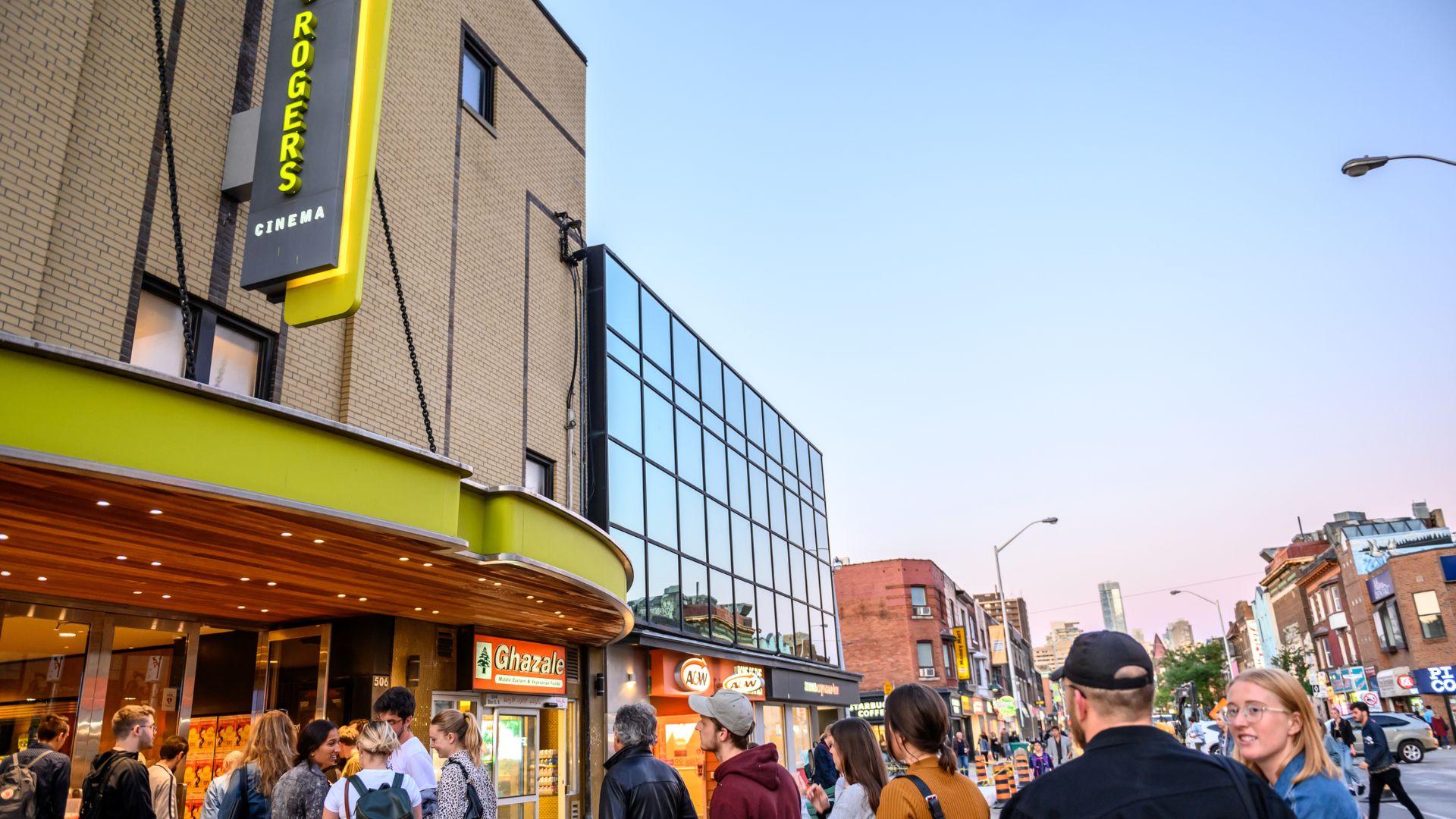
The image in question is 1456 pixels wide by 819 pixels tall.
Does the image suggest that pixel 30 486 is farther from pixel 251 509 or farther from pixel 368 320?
pixel 368 320

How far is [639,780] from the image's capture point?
186 inches

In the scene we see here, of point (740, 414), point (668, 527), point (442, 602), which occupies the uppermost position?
point (740, 414)

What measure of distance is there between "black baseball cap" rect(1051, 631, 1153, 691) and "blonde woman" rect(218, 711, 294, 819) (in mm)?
5347

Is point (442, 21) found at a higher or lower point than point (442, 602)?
higher

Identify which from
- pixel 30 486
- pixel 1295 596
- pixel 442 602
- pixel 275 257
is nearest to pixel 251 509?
pixel 30 486

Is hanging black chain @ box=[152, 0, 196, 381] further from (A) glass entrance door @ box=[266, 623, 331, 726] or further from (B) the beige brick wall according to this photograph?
(A) glass entrance door @ box=[266, 623, 331, 726]

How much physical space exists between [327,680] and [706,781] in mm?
9183

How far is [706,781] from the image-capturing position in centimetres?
1947

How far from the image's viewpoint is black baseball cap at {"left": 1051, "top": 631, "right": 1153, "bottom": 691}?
281 centimetres

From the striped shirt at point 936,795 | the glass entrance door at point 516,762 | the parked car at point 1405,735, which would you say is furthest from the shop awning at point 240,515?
the parked car at point 1405,735

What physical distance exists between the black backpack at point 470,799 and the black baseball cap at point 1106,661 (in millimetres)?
4965

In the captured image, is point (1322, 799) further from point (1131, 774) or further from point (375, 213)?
point (375, 213)

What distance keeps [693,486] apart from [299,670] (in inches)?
450

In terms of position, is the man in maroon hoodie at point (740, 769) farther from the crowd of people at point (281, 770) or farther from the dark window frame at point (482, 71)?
the dark window frame at point (482, 71)
